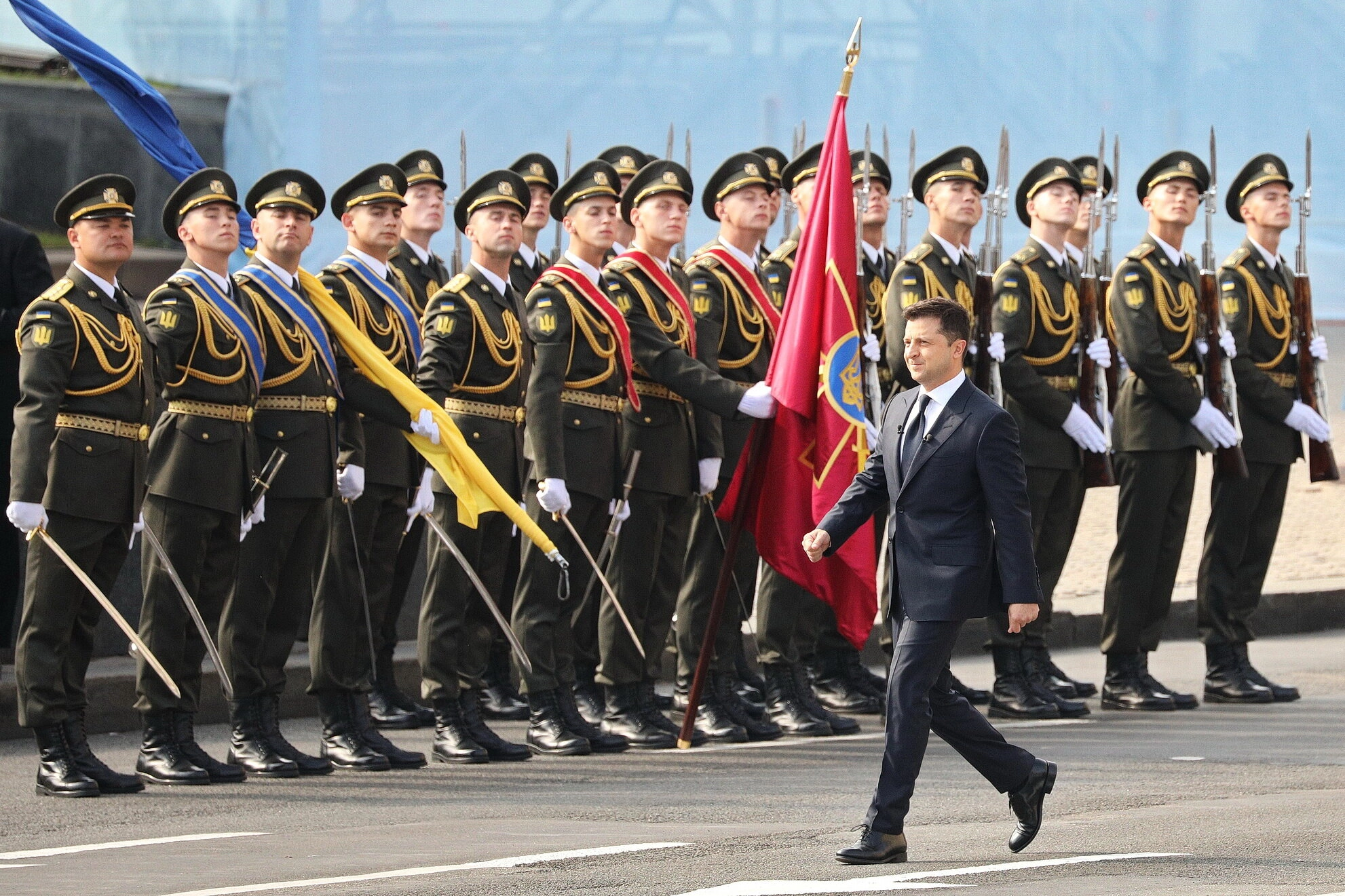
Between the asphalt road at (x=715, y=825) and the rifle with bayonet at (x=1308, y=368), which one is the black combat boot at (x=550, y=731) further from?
the rifle with bayonet at (x=1308, y=368)

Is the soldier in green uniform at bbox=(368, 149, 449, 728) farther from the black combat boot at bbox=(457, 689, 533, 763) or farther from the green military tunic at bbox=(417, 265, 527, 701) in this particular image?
the black combat boot at bbox=(457, 689, 533, 763)

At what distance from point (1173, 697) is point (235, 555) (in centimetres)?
403

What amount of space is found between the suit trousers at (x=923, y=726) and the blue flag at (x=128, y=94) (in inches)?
132

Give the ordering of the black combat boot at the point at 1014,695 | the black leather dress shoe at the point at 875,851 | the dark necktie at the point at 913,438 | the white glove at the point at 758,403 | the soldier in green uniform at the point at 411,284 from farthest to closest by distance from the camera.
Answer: the black combat boot at the point at 1014,695 < the soldier in green uniform at the point at 411,284 < the white glove at the point at 758,403 < the dark necktie at the point at 913,438 < the black leather dress shoe at the point at 875,851

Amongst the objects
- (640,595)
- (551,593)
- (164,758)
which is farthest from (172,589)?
(640,595)

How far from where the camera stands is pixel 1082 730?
31.4 feet

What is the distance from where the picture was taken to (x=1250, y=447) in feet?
35.2

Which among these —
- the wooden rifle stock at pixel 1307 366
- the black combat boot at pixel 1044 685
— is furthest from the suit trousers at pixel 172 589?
the wooden rifle stock at pixel 1307 366

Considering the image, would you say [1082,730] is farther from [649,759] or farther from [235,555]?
[235,555]

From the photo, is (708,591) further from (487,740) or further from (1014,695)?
(1014,695)

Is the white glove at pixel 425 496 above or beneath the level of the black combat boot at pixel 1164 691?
above

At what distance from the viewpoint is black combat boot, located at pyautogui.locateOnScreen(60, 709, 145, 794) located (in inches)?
316

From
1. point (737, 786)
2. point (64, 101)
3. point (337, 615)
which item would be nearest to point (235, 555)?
point (337, 615)

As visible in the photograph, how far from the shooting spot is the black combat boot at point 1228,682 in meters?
10.5
